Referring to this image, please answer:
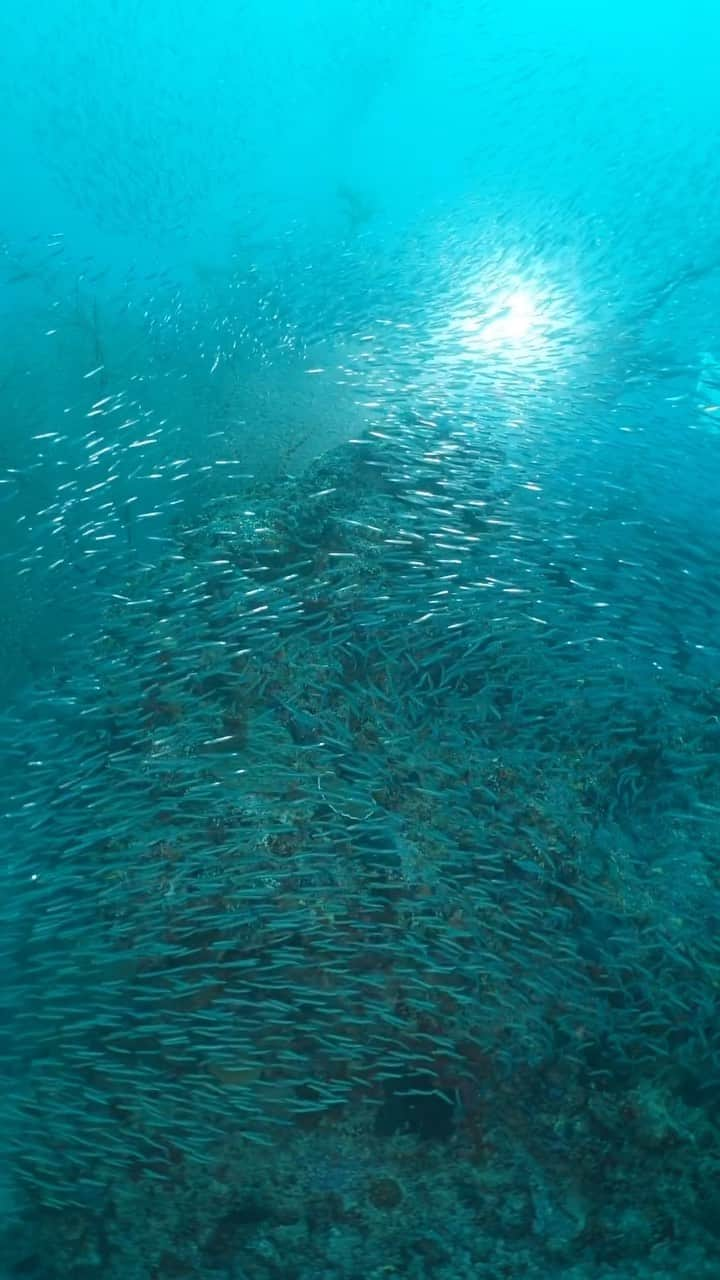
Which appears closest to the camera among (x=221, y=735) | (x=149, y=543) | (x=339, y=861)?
(x=339, y=861)

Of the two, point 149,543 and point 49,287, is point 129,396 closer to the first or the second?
point 149,543

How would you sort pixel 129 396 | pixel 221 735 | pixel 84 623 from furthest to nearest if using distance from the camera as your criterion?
pixel 129 396
pixel 84 623
pixel 221 735

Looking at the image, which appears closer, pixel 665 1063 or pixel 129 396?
pixel 665 1063

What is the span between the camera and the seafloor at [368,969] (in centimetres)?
127

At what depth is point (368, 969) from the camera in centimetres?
134

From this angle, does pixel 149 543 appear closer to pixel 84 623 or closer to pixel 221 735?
pixel 84 623

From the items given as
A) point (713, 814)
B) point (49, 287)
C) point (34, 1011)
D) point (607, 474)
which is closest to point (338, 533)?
point (607, 474)

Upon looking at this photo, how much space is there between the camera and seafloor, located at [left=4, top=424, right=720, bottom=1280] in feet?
4.16

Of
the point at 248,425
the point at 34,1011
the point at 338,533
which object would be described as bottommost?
the point at 34,1011

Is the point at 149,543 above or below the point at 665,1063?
above

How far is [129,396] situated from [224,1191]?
2.39 m

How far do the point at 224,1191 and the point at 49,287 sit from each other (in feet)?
A: 11.4

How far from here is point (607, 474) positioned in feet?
7.88

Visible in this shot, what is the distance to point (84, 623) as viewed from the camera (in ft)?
6.32
